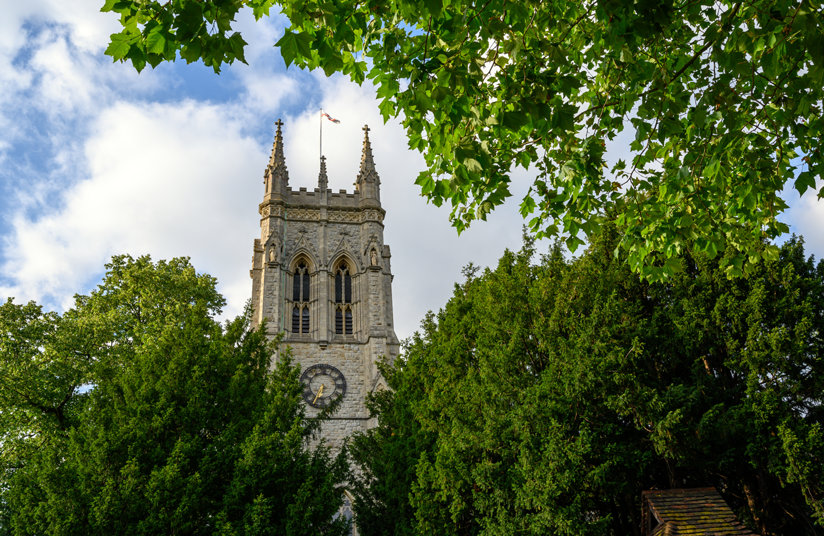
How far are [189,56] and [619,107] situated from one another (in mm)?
4566

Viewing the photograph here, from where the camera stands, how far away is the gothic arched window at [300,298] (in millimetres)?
31922

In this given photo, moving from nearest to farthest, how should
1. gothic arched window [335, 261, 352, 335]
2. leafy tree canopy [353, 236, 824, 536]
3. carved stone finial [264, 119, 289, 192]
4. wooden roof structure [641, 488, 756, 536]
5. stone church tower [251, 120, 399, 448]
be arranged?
wooden roof structure [641, 488, 756, 536], leafy tree canopy [353, 236, 824, 536], stone church tower [251, 120, 399, 448], gothic arched window [335, 261, 352, 335], carved stone finial [264, 119, 289, 192]

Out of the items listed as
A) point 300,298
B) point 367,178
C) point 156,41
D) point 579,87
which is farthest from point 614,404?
point 367,178

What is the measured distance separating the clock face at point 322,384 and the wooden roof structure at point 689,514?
62.8ft

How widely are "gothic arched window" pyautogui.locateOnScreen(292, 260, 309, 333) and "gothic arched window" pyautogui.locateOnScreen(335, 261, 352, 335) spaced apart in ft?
5.07

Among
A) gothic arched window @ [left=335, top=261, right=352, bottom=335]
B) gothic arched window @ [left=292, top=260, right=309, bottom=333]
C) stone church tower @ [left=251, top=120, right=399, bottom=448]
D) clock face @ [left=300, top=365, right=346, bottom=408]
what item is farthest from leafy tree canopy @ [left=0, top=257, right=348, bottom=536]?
gothic arched window @ [left=335, top=261, right=352, bottom=335]

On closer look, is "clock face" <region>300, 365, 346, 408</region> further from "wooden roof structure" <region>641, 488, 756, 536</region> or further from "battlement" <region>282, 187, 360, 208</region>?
"wooden roof structure" <region>641, 488, 756, 536</region>

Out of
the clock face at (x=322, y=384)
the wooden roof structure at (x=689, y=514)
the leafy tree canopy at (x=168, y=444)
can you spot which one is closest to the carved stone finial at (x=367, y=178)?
the clock face at (x=322, y=384)

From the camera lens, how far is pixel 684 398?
40.1 ft

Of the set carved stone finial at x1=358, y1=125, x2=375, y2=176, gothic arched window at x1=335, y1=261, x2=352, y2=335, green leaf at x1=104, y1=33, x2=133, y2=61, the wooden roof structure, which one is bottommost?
the wooden roof structure

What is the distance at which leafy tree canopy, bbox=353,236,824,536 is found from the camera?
1158cm

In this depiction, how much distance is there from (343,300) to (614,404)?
892 inches

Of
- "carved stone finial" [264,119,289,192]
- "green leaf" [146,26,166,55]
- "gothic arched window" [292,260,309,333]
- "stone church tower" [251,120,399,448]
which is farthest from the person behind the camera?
"carved stone finial" [264,119,289,192]

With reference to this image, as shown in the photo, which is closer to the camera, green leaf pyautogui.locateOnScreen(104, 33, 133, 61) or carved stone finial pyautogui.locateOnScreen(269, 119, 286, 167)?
green leaf pyautogui.locateOnScreen(104, 33, 133, 61)
